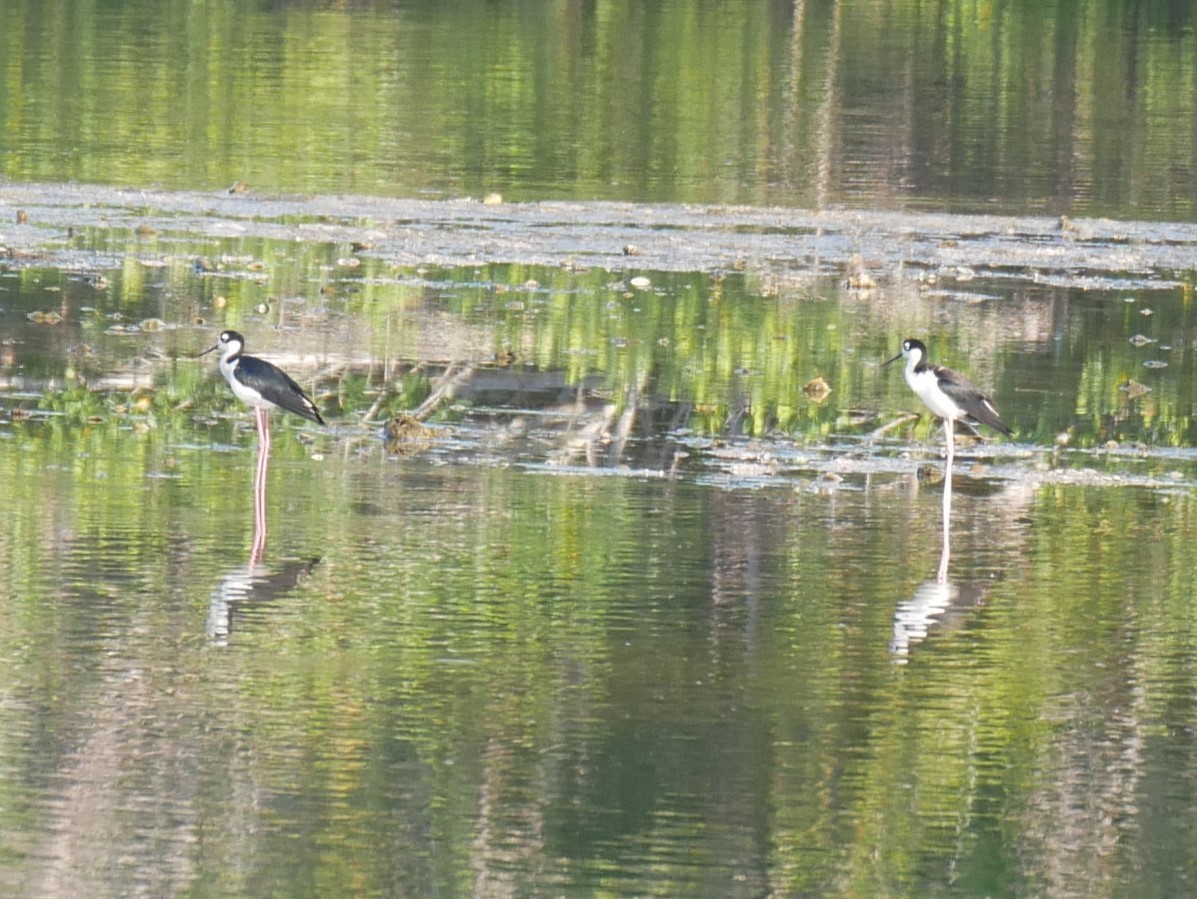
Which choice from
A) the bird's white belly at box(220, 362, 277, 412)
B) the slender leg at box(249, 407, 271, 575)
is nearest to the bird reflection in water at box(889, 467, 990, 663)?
the slender leg at box(249, 407, 271, 575)

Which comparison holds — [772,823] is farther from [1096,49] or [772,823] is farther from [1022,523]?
[1096,49]

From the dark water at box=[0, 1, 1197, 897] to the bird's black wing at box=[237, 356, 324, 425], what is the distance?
27 cm

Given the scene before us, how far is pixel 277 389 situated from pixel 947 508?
3.48m

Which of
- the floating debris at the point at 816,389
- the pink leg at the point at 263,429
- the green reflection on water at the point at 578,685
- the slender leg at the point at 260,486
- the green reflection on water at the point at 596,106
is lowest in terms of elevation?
the green reflection on water at the point at 578,685

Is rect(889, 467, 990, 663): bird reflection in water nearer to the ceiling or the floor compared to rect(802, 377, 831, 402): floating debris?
nearer to the floor

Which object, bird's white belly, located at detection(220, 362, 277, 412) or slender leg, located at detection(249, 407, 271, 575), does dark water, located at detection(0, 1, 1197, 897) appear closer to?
slender leg, located at detection(249, 407, 271, 575)

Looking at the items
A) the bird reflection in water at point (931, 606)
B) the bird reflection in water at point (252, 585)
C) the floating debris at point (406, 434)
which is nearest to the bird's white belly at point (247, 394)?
the floating debris at point (406, 434)

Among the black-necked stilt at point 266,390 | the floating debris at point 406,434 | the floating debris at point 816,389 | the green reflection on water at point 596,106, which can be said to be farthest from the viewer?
the green reflection on water at point 596,106

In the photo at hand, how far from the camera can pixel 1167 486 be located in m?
13.7

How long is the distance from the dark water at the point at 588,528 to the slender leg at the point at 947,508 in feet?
0.16

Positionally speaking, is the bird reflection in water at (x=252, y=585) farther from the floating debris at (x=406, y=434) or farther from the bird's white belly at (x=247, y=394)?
the floating debris at (x=406, y=434)

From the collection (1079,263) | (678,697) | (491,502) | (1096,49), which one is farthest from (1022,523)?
(1096,49)

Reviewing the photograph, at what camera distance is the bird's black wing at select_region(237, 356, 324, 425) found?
1368cm

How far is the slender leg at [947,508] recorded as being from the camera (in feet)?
38.0
